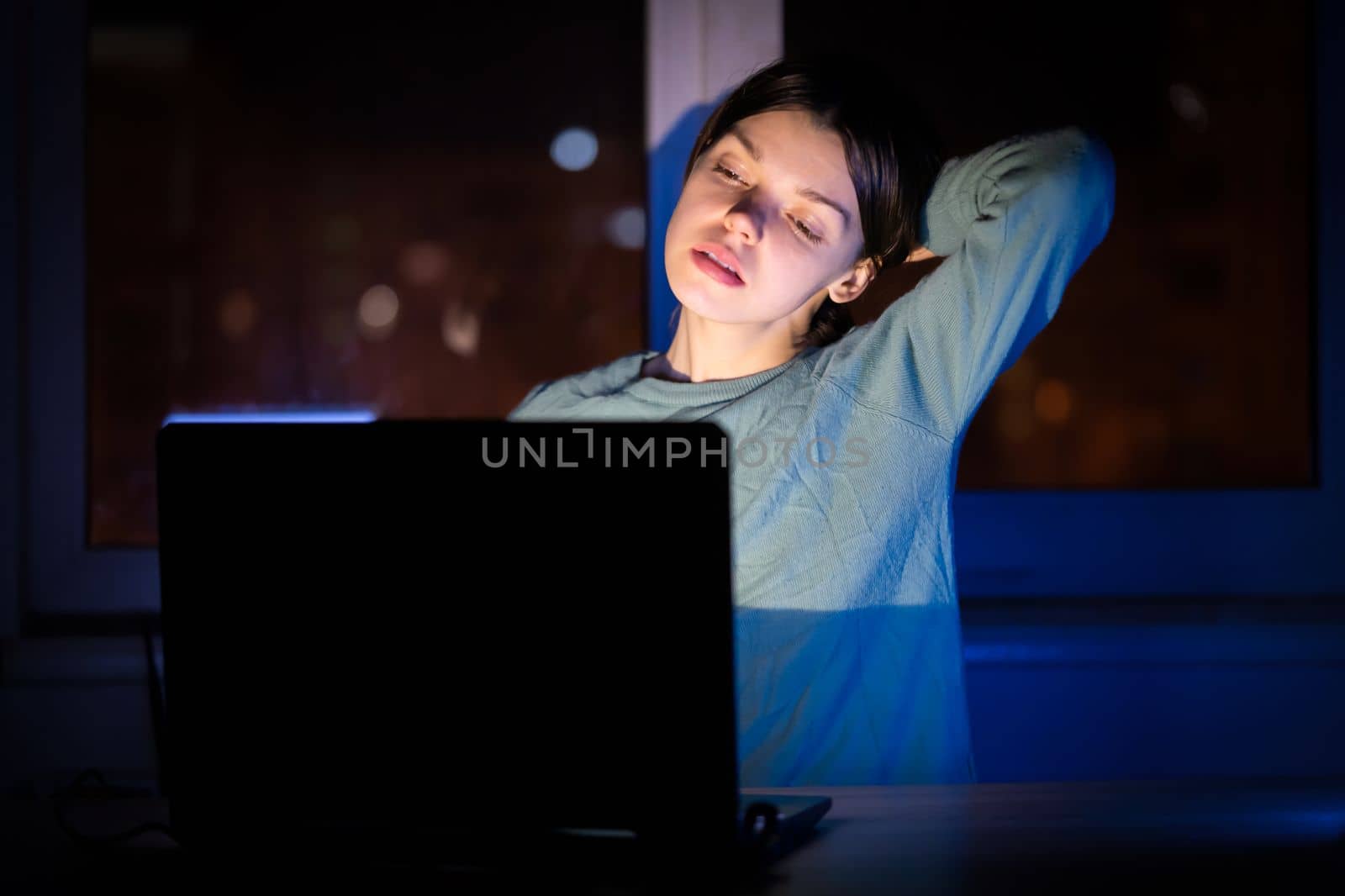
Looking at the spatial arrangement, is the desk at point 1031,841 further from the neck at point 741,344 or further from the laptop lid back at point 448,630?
the neck at point 741,344

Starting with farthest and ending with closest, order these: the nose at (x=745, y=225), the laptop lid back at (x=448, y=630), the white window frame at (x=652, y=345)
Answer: the white window frame at (x=652, y=345), the nose at (x=745, y=225), the laptop lid back at (x=448, y=630)

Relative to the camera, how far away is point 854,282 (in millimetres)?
1405

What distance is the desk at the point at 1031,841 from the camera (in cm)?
→ 65

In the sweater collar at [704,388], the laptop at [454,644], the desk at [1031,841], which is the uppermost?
the sweater collar at [704,388]

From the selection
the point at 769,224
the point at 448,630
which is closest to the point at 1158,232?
the point at 769,224

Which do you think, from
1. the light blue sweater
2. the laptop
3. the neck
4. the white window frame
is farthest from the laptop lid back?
the white window frame

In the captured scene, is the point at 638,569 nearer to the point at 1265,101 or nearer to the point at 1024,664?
the point at 1024,664

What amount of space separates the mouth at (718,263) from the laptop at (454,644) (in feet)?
2.49

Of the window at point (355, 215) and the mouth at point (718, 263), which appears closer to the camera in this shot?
the mouth at point (718, 263)

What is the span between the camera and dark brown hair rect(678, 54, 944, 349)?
1.35 m

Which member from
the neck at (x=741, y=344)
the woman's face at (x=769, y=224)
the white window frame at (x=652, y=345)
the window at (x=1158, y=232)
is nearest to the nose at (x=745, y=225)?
the woman's face at (x=769, y=224)

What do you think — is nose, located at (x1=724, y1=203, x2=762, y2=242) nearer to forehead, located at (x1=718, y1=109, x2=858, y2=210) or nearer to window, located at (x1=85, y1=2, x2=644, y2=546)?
forehead, located at (x1=718, y1=109, x2=858, y2=210)

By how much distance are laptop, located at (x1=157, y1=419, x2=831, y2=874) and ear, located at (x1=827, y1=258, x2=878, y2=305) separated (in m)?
0.83

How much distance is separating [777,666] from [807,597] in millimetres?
88
